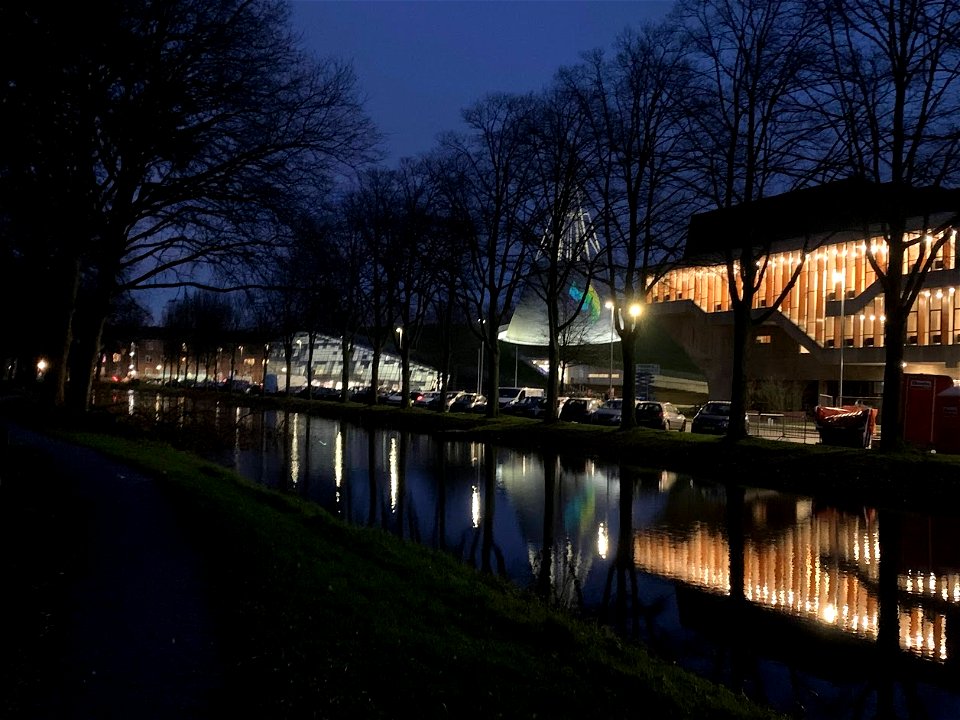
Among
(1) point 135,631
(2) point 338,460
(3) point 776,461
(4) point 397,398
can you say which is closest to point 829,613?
(1) point 135,631

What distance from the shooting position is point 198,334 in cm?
8044

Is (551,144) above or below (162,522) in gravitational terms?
above

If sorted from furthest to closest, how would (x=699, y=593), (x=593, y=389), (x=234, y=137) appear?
(x=593, y=389) < (x=234, y=137) < (x=699, y=593)

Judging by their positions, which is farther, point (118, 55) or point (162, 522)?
point (162, 522)

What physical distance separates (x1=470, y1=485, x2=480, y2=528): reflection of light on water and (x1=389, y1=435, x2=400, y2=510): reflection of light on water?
5.00ft

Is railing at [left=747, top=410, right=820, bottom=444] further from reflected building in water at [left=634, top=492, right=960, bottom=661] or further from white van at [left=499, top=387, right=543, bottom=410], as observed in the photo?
reflected building in water at [left=634, top=492, right=960, bottom=661]

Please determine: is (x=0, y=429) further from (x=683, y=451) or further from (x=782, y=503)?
(x=683, y=451)

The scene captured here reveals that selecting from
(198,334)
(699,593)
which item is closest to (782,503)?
(699,593)

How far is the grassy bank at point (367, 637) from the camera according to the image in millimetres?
5332

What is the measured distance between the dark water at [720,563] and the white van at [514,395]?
3452 cm

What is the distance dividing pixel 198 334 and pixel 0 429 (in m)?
68.2

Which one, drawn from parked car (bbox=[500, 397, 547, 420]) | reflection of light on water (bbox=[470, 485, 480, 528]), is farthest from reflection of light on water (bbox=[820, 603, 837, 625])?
parked car (bbox=[500, 397, 547, 420])

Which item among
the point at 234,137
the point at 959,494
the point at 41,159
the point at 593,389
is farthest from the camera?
the point at 593,389

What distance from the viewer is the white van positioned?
59559mm
